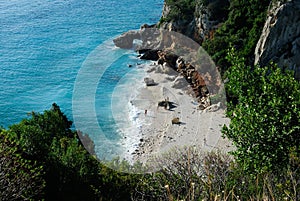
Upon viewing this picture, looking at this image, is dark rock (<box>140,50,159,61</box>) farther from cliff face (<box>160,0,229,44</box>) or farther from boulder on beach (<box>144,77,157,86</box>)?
boulder on beach (<box>144,77,157,86</box>)

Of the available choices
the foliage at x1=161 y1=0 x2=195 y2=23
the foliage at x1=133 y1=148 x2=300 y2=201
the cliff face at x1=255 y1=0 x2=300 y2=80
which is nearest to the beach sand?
the cliff face at x1=255 y1=0 x2=300 y2=80

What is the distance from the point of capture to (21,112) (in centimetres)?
4841

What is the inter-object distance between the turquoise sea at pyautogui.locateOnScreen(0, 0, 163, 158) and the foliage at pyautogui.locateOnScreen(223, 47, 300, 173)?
71.1 ft

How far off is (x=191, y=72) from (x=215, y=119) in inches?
436

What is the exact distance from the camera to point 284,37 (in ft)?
121

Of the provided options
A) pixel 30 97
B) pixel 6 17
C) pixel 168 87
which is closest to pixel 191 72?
pixel 168 87

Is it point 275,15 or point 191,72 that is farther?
point 191,72

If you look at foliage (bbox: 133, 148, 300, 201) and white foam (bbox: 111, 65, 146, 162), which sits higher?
foliage (bbox: 133, 148, 300, 201)

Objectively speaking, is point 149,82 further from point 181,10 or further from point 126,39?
point 126,39

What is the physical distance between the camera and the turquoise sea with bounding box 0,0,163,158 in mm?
49250

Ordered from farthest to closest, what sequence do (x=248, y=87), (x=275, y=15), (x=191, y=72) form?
1. (x=191, y=72)
2. (x=275, y=15)
3. (x=248, y=87)

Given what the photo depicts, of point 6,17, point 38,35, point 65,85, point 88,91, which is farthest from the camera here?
point 6,17

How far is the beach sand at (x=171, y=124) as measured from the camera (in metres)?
35.7

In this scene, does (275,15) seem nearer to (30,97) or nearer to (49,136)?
(49,136)
